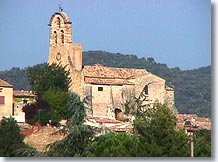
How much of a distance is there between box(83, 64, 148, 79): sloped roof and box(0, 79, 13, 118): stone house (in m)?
2.17

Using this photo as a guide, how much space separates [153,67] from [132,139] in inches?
688

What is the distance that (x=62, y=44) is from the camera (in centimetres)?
2434

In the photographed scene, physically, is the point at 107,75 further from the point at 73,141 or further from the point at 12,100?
the point at 73,141

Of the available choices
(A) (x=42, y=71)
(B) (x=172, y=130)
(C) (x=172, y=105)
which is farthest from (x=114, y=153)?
(C) (x=172, y=105)

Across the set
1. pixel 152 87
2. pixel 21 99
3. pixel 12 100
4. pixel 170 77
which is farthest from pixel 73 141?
pixel 170 77

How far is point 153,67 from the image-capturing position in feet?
96.1

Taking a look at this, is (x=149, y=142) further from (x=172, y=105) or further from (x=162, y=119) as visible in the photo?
(x=172, y=105)

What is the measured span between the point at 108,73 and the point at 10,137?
35.5 ft

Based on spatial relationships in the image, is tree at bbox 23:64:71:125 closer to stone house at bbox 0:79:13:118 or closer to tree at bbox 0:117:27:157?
stone house at bbox 0:79:13:118

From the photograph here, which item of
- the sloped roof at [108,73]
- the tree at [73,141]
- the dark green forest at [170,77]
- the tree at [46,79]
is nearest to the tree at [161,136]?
the tree at [73,141]

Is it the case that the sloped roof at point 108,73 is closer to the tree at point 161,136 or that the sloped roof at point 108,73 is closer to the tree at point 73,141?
the tree at point 161,136

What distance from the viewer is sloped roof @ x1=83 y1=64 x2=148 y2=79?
22.9 meters

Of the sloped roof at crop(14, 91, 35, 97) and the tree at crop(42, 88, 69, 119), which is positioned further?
the sloped roof at crop(14, 91, 35, 97)

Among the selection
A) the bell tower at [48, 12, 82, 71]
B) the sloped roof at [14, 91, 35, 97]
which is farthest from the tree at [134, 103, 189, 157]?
the bell tower at [48, 12, 82, 71]
